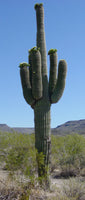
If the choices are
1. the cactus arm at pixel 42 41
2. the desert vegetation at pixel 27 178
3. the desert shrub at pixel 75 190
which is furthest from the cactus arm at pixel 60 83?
the desert shrub at pixel 75 190

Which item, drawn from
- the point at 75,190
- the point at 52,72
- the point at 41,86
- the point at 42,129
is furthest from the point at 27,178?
the point at 52,72

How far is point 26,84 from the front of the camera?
33.6 feet

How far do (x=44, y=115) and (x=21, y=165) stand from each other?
2.24m

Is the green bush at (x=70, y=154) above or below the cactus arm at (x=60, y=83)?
below

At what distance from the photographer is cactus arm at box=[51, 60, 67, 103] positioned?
10.2m

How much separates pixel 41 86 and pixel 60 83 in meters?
0.90

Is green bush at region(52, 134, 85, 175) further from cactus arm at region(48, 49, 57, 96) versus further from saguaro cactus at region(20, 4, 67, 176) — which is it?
cactus arm at region(48, 49, 57, 96)

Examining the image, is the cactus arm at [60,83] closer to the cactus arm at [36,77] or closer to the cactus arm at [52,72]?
the cactus arm at [52,72]

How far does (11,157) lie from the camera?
10078 millimetres

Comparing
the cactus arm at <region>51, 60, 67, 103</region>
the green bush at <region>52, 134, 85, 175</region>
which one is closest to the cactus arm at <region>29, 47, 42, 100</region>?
the cactus arm at <region>51, 60, 67, 103</region>

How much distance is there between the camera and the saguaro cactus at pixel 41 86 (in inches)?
380

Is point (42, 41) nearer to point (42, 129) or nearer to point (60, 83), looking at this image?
point (60, 83)

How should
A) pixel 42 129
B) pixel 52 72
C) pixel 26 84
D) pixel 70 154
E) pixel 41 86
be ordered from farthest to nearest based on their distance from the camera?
pixel 70 154 → pixel 52 72 → pixel 26 84 → pixel 41 86 → pixel 42 129

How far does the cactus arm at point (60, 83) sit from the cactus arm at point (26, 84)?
958mm
